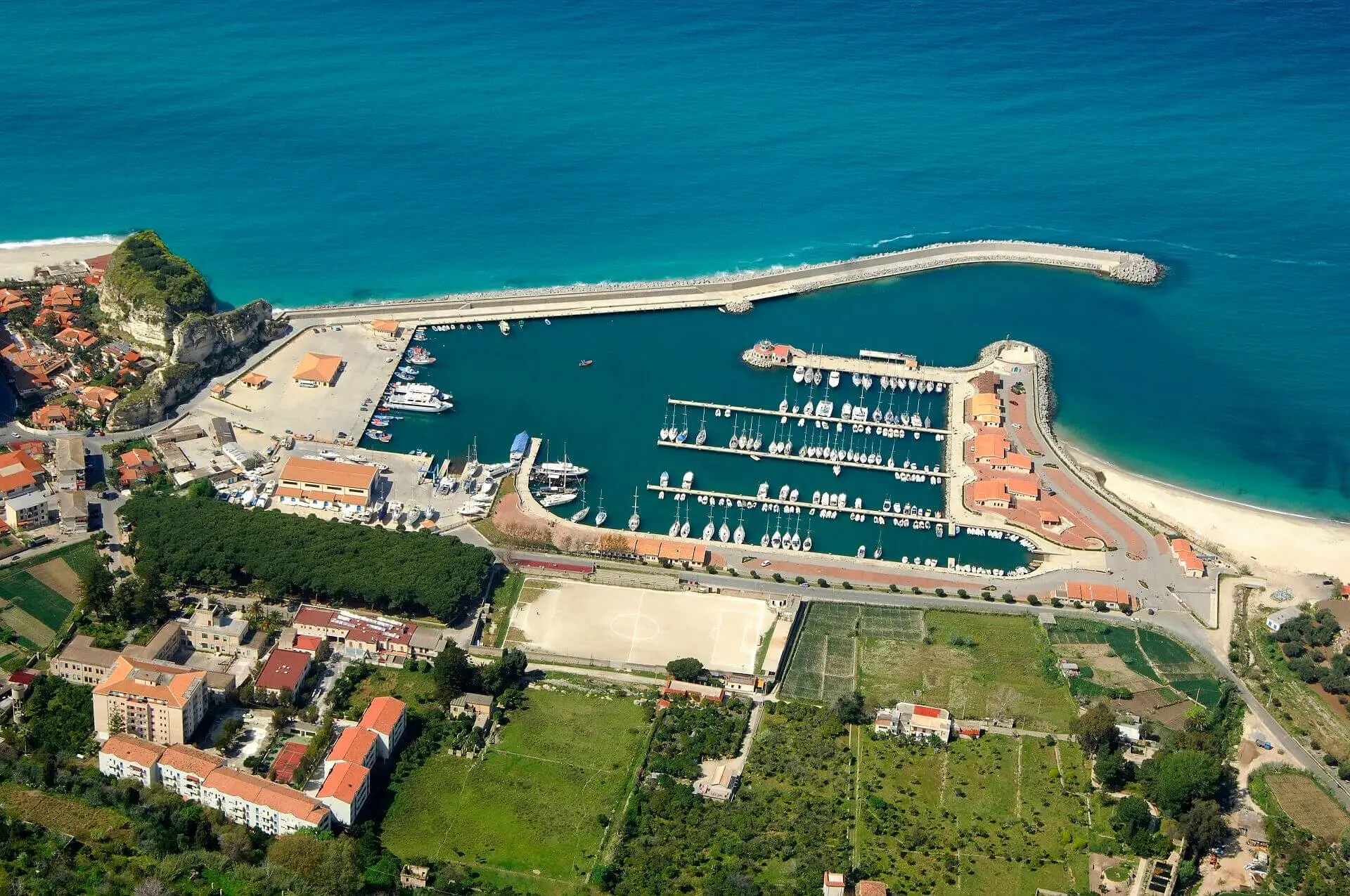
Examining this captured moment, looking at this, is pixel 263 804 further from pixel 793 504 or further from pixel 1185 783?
pixel 1185 783

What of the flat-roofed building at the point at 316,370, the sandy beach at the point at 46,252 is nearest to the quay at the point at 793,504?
the flat-roofed building at the point at 316,370

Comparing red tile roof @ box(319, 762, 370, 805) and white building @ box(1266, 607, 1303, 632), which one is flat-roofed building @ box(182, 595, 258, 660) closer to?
red tile roof @ box(319, 762, 370, 805)

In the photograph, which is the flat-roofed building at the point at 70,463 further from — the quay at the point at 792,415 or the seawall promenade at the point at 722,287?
the quay at the point at 792,415

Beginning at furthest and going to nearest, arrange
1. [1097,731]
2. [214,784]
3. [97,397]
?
1. [97,397]
2. [1097,731]
3. [214,784]

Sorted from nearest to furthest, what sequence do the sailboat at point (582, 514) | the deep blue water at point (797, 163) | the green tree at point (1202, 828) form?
the green tree at point (1202, 828) < the sailboat at point (582, 514) < the deep blue water at point (797, 163)

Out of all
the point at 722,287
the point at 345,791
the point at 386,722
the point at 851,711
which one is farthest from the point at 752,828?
the point at 722,287

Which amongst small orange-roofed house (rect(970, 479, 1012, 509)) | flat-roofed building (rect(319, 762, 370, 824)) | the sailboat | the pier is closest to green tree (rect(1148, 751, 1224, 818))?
small orange-roofed house (rect(970, 479, 1012, 509))
